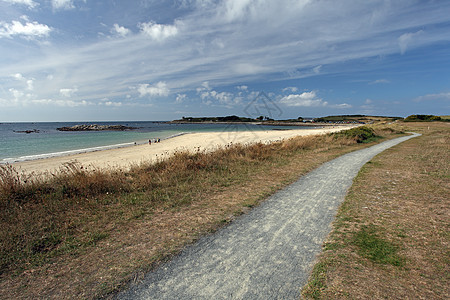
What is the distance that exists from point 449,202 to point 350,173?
11.8 ft

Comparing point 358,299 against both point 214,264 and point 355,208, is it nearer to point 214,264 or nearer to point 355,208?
point 214,264

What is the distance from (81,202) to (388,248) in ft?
21.9

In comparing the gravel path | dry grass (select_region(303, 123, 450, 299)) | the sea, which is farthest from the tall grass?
the sea

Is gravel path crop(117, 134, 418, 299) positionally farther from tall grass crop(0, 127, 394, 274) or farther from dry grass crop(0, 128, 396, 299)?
tall grass crop(0, 127, 394, 274)

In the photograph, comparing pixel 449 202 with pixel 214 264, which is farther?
pixel 449 202

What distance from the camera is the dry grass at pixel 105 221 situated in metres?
3.10

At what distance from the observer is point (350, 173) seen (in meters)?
9.18

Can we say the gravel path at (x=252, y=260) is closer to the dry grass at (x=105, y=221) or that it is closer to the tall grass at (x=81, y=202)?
the dry grass at (x=105, y=221)

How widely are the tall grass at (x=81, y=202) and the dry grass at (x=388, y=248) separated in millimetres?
3638

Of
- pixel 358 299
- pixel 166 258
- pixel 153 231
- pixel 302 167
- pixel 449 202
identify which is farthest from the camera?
pixel 302 167

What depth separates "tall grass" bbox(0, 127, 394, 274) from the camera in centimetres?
383

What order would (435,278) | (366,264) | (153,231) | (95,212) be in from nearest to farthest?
(435,278) → (366,264) → (153,231) → (95,212)

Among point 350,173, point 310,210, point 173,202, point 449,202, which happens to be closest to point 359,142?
point 350,173

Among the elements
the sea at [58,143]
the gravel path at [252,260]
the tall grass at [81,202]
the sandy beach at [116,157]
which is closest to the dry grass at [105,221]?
the tall grass at [81,202]
